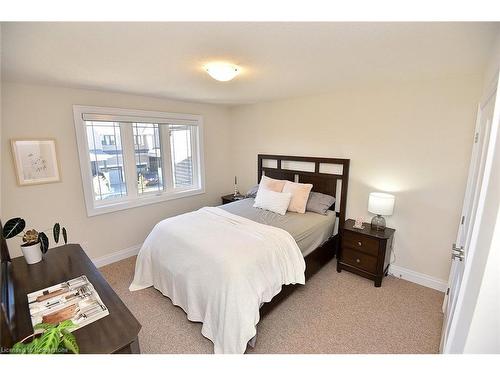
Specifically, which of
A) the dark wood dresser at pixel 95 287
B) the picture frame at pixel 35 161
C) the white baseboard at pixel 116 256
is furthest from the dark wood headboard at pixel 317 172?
the picture frame at pixel 35 161

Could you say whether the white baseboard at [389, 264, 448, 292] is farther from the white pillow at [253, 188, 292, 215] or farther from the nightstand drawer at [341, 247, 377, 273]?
the white pillow at [253, 188, 292, 215]

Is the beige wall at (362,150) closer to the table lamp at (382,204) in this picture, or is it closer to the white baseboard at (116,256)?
the white baseboard at (116,256)

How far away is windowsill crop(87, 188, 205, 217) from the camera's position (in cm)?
284

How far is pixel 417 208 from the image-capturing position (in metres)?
2.45

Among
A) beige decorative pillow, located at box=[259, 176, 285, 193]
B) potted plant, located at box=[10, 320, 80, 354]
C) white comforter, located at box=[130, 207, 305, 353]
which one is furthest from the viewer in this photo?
beige decorative pillow, located at box=[259, 176, 285, 193]

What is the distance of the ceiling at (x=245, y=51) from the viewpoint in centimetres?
119

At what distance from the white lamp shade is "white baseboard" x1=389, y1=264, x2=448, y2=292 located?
75 cm

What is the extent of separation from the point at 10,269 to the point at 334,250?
10.1 feet

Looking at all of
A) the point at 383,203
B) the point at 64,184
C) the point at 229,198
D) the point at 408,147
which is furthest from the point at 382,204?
the point at 64,184

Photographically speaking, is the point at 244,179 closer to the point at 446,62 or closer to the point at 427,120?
the point at 427,120

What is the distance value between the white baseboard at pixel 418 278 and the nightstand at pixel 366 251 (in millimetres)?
127

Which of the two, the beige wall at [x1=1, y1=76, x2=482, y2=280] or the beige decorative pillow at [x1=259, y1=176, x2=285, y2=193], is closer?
the beige wall at [x1=1, y1=76, x2=482, y2=280]

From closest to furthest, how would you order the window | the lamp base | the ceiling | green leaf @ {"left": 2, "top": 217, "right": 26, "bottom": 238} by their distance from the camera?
the ceiling, green leaf @ {"left": 2, "top": 217, "right": 26, "bottom": 238}, the lamp base, the window

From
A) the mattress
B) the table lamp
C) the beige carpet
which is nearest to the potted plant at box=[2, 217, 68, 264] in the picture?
the beige carpet
